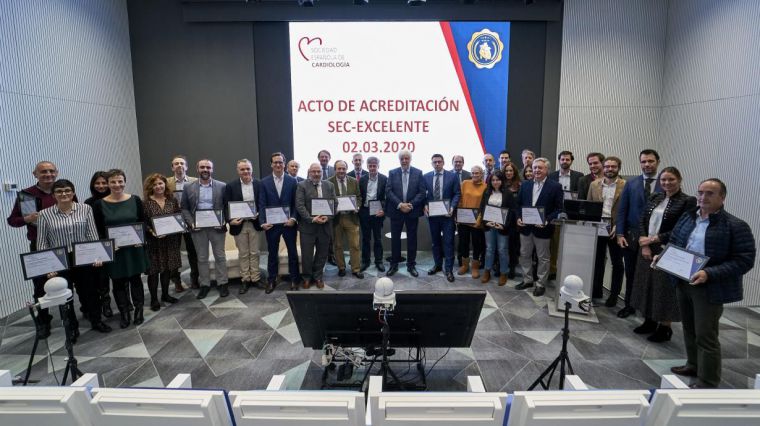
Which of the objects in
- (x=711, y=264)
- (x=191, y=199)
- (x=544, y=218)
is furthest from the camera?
(x=191, y=199)

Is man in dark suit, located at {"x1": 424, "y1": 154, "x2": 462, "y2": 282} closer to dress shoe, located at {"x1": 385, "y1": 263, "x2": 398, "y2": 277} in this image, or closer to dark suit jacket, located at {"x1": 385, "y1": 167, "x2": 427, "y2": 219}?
dark suit jacket, located at {"x1": 385, "y1": 167, "x2": 427, "y2": 219}

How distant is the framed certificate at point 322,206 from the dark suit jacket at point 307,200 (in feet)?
0.28

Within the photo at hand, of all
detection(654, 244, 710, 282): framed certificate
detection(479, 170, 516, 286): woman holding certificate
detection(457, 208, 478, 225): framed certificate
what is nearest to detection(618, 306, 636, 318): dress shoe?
detection(479, 170, 516, 286): woman holding certificate

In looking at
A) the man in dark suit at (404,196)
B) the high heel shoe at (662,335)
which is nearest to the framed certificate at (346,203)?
the man in dark suit at (404,196)

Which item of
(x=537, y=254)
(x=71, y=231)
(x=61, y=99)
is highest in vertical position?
(x=61, y=99)

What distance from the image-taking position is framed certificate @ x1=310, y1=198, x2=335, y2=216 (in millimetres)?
5268

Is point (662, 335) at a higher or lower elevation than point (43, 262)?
lower

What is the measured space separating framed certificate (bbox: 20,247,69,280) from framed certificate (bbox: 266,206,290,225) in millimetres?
2181

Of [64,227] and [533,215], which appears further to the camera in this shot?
[533,215]

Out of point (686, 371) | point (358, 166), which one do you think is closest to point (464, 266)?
point (358, 166)

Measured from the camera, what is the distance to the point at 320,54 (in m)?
6.98

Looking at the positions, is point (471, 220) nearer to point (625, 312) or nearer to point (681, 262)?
point (625, 312)

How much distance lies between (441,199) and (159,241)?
3850 millimetres

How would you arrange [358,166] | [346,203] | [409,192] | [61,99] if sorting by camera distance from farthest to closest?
1. [358,166]
2. [409,192]
3. [346,203]
4. [61,99]
